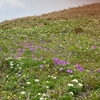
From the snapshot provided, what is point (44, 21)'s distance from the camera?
30.4 m

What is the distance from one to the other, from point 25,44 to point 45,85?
9.17 metres

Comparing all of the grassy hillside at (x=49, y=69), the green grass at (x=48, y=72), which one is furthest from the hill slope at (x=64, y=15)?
the green grass at (x=48, y=72)

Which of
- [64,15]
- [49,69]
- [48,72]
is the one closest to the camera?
[48,72]

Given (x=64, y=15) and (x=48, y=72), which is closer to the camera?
(x=48, y=72)

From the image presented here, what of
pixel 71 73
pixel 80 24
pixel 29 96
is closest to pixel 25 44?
pixel 71 73

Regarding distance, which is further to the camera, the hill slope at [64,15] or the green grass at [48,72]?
the hill slope at [64,15]

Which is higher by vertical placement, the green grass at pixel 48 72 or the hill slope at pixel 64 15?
the hill slope at pixel 64 15

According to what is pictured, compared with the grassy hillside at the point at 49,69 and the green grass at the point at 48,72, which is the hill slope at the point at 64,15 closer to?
the grassy hillside at the point at 49,69

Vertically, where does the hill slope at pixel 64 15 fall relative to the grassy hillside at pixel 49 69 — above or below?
above

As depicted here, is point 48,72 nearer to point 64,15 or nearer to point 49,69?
point 49,69

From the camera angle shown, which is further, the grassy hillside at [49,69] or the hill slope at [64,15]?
the hill slope at [64,15]

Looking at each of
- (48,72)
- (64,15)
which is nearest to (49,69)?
(48,72)

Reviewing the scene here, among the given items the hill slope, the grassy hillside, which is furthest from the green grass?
the hill slope

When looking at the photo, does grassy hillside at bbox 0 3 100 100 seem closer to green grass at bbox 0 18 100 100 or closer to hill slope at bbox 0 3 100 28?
green grass at bbox 0 18 100 100
